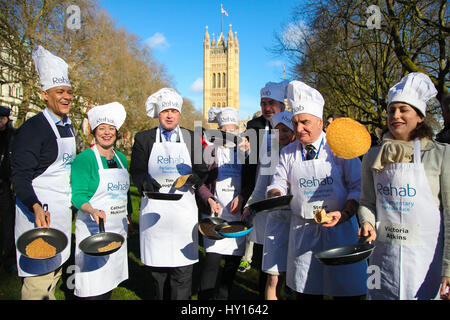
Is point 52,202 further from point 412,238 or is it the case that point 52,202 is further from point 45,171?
point 412,238

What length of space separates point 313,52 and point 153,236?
11.0m

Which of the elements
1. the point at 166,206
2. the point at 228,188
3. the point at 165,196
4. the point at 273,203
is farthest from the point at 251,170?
the point at 273,203

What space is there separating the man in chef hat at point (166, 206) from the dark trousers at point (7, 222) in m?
2.94

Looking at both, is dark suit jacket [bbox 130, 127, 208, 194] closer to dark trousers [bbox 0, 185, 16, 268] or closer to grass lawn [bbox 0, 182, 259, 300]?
grass lawn [bbox 0, 182, 259, 300]

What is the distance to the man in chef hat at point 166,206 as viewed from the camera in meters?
2.86

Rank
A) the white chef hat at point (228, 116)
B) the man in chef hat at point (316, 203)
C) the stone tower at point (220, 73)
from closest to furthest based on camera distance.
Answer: the man in chef hat at point (316, 203), the white chef hat at point (228, 116), the stone tower at point (220, 73)

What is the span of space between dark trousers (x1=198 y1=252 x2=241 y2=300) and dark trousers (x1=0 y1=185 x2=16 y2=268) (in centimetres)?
333

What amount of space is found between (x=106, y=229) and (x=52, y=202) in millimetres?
505

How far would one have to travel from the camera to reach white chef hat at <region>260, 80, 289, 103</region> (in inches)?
130

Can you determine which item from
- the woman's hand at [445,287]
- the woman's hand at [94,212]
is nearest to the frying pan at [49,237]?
the woman's hand at [94,212]

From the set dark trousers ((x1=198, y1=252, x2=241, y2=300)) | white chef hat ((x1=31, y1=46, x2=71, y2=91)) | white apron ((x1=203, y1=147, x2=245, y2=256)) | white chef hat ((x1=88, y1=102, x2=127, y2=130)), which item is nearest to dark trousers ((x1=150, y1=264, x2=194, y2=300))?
dark trousers ((x1=198, y1=252, x2=241, y2=300))

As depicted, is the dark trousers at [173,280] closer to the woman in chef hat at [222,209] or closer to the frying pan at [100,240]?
the woman in chef hat at [222,209]

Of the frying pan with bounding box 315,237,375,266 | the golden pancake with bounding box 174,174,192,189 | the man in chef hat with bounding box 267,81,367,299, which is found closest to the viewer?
the frying pan with bounding box 315,237,375,266

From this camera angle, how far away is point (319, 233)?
7.38ft
